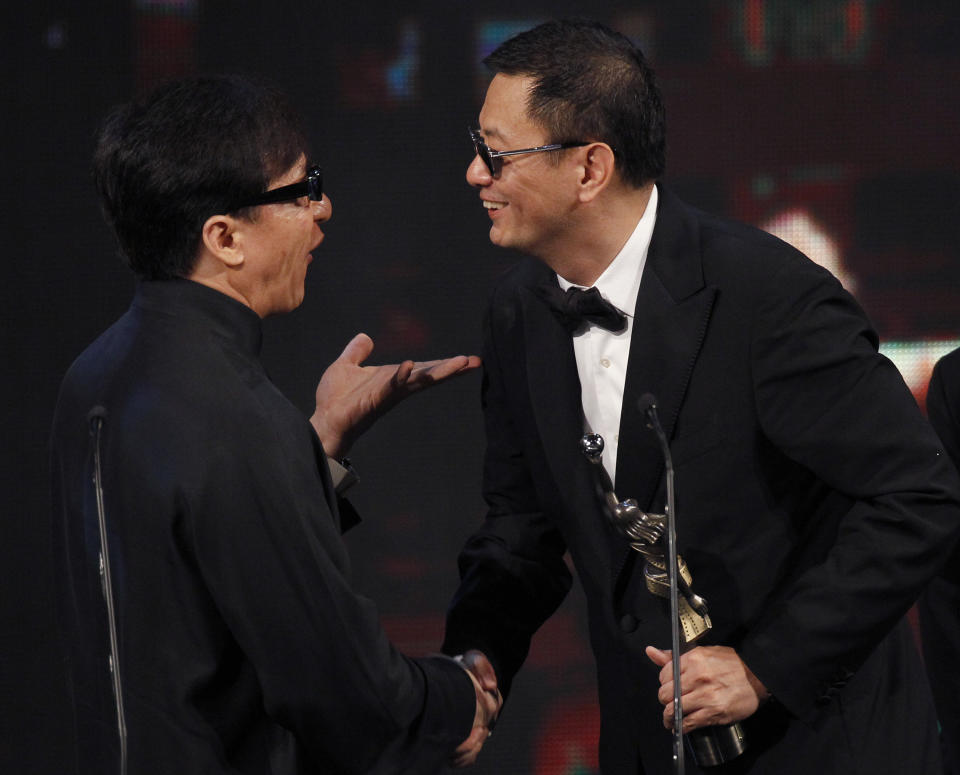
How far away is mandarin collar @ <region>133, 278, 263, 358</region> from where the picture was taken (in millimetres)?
1679

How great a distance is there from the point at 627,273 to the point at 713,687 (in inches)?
26.6

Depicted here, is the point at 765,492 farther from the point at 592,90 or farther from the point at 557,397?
the point at 592,90

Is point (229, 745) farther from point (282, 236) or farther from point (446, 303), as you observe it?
point (446, 303)

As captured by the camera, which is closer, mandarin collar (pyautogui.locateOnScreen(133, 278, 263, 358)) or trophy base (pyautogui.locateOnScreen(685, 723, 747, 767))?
mandarin collar (pyautogui.locateOnScreen(133, 278, 263, 358))

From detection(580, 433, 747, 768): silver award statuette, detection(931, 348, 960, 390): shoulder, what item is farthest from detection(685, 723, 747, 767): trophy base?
detection(931, 348, 960, 390): shoulder

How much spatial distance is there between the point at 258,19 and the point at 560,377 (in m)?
1.86

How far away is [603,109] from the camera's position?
2115mm

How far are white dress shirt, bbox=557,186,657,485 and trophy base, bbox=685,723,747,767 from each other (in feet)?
1.43

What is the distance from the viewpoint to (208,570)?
157 centimetres

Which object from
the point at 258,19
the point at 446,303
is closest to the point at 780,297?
the point at 446,303

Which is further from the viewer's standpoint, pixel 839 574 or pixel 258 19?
pixel 258 19

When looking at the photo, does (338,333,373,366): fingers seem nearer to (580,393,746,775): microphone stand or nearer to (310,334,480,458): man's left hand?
(310,334,480,458): man's left hand

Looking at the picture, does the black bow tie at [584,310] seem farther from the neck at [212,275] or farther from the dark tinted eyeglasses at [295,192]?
the neck at [212,275]

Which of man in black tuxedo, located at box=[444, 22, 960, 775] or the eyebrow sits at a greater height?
the eyebrow
